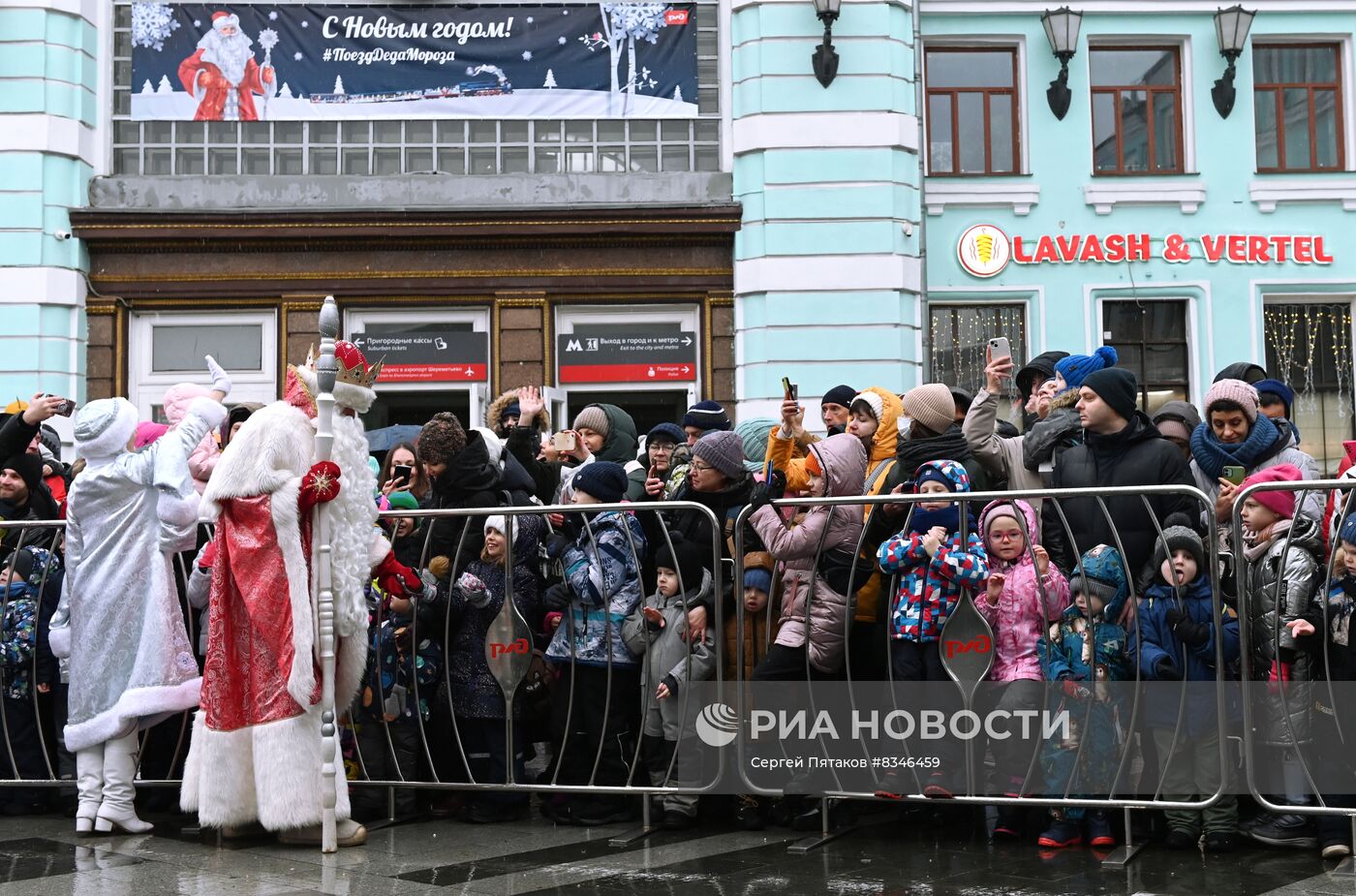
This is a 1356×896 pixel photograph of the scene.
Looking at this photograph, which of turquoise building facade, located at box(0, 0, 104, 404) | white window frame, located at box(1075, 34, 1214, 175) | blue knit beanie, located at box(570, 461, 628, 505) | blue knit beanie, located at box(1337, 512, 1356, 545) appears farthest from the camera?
white window frame, located at box(1075, 34, 1214, 175)

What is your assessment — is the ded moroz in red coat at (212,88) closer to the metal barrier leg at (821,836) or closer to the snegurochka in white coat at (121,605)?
the snegurochka in white coat at (121,605)

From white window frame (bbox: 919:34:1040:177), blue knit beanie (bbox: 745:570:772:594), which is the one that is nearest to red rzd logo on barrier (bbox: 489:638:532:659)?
blue knit beanie (bbox: 745:570:772:594)

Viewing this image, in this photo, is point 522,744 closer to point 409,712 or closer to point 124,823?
point 409,712

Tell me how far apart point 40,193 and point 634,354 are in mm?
6182

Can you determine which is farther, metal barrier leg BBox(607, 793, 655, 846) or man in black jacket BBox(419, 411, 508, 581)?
man in black jacket BBox(419, 411, 508, 581)

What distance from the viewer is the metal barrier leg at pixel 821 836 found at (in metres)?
6.13

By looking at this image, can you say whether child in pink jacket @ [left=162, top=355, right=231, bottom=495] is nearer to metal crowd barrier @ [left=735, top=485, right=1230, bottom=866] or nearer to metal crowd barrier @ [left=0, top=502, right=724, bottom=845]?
metal crowd barrier @ [left=0, top=502, right=724, bottom=845]

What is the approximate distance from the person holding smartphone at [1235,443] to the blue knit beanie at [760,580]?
2.07 m

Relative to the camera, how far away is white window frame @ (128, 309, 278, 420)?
600 inches

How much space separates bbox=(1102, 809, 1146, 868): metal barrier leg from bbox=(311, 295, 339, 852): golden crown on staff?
124 inches

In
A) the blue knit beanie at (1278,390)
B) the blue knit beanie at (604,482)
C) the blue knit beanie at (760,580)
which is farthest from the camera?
the blue knit beanie at (1278,390)

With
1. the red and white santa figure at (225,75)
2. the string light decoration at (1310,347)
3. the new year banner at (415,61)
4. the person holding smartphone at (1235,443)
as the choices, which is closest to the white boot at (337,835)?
the person holding smartphone at (1235,443)

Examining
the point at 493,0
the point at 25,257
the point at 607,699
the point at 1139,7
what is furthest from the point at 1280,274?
the point at 25,257

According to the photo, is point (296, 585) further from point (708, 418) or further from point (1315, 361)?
point (1315, 361)
